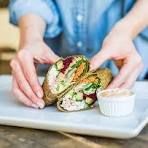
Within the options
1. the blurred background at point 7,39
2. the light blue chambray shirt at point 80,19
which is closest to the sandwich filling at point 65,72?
the light blue chambray shirt at point 80,19

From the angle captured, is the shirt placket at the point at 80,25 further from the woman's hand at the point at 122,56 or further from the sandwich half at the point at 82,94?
the sandwich half at the point at 82,94

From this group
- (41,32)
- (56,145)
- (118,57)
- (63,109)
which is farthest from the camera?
(41,32)

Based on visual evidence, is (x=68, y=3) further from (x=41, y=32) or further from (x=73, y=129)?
(x=73, y=129)

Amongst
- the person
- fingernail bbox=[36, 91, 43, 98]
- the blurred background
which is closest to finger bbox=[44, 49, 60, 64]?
the person

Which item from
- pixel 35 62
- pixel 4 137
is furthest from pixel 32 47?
pixel 4 137

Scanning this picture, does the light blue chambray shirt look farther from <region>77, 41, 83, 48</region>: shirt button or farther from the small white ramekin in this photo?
the small white ramekin

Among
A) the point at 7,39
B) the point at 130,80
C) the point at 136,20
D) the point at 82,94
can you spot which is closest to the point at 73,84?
the point at 82,94

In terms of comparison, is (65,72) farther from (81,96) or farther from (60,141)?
(60,141)
